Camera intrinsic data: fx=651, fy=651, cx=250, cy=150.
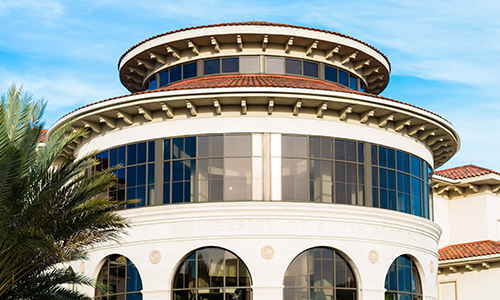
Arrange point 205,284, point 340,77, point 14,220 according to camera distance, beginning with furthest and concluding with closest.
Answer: point 340,77 → point 205,284 → point 14,220

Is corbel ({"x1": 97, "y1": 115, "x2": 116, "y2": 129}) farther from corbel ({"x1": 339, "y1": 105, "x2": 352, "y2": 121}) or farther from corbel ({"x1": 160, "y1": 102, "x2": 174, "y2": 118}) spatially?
corbel ({"x1": 339, "y1": 105, "x2": 352, "y2": 121})

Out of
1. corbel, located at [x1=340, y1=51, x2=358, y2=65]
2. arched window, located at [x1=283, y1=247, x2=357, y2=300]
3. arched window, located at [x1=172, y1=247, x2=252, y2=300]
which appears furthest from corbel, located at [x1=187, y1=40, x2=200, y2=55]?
arched window, located at [x1=283, y1=247, x2=357, y2=300]

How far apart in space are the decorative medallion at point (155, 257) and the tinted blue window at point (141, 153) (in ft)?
11.5

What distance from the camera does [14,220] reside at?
660 inches

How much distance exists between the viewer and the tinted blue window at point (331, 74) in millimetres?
28219

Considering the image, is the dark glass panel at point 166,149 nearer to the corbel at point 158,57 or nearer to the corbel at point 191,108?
the corbel at point 191,108

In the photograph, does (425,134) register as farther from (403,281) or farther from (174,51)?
(174,51)

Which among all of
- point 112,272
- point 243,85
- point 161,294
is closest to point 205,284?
point 161,294

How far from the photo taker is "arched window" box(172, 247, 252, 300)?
22.5 m

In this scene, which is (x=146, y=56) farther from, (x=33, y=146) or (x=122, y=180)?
(x=33, y=146)

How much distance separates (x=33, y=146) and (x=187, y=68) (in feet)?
38.3

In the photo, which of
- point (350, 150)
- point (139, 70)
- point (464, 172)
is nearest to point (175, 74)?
point (139, 70)

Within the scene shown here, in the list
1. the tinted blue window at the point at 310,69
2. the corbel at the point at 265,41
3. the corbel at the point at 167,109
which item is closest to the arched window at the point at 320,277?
the corbel at the point at 167,109

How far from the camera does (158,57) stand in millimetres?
28531
